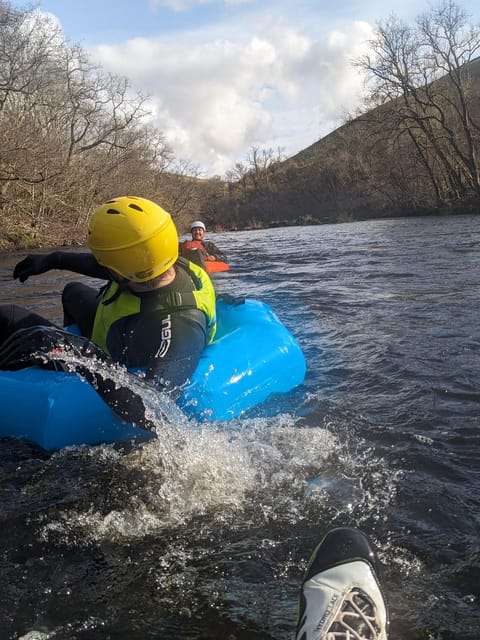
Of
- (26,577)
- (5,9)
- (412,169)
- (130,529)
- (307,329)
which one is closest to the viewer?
(26,577)

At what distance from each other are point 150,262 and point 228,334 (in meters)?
1.00

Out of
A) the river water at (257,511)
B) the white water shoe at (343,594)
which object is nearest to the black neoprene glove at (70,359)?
the river water at (257,511)

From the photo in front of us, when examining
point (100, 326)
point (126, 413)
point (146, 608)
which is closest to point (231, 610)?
point (146, 608)

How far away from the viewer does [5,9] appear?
2064 cm

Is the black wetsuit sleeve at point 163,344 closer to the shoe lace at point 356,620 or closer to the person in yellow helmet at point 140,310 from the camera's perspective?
the person in yellow helmet at point 140,310

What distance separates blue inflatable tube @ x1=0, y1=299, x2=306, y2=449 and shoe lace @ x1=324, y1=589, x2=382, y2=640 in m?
1.44

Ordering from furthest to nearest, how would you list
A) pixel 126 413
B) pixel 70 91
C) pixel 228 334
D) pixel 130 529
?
pixel 70 91 < pixel 228 334 < pixel 126 413 < pixel 130 529

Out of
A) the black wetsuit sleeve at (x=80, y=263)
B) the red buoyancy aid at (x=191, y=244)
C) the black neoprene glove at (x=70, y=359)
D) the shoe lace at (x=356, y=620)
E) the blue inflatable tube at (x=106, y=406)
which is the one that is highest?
the red buoyancy aid at (x=191, y=244)

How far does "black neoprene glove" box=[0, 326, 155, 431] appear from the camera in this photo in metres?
2.48

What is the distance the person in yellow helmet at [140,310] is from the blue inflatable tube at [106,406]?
0.17 metres

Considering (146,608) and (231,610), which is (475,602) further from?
(146,608)

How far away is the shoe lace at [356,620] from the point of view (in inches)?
60.1

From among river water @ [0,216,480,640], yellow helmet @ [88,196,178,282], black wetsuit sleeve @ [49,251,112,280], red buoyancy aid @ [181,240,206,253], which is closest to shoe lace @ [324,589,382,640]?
river water @ [0,216,480,640]

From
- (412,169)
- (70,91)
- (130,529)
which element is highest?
(70,91)
